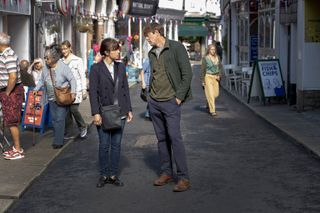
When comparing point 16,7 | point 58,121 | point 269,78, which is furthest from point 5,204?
point 269,78

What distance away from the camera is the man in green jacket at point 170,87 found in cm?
738

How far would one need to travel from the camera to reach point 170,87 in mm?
7422

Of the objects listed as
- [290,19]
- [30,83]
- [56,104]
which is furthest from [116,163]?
[290,19]

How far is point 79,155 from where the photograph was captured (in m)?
10.1

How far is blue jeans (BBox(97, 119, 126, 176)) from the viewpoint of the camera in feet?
25.2

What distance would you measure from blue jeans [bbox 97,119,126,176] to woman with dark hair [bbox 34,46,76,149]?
9.21ft

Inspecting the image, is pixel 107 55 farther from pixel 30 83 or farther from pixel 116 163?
pixel 30 83

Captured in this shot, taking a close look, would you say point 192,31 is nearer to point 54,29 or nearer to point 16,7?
point 54,29

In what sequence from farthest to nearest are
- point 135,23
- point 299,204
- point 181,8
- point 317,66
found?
1. point 181,8
2. point 135,23
3. point 317,66
4. point 299,204

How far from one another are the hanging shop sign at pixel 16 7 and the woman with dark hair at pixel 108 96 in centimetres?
681

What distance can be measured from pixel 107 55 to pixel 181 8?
4492cm

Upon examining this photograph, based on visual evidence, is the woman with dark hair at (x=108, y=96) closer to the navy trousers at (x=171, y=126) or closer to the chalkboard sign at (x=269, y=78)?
the navy trousers at (x=171, y=126)

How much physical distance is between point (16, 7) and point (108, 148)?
27.6 feet

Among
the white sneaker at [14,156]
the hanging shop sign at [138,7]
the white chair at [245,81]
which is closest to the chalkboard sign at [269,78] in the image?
the white chair at [245,81]
